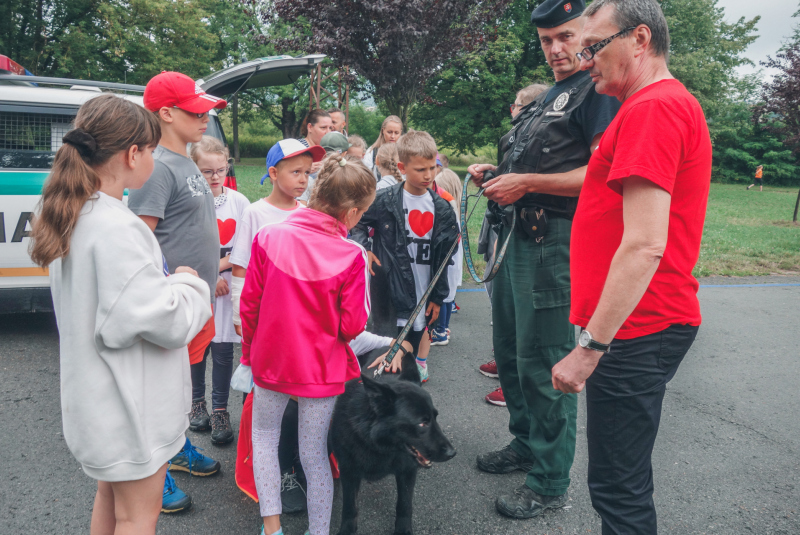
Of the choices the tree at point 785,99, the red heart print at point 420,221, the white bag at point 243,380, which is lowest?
the white bag at point 243,380

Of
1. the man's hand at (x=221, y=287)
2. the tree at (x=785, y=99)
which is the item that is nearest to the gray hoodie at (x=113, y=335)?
the man's hand at (x=221, y=287)

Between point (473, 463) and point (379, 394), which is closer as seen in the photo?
point (379, 394)

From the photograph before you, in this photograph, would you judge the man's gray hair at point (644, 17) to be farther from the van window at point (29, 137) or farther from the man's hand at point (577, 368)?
the van window at point (29, 137)

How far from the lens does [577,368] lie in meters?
1.70

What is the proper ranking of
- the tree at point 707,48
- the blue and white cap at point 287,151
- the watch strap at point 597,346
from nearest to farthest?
the watch strap at point 597,346, the blue and white cap at point 287,151, the tree at point 707,48

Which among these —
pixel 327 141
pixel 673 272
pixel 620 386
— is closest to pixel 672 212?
pixel 673 272

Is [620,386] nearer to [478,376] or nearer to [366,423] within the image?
[366,423]

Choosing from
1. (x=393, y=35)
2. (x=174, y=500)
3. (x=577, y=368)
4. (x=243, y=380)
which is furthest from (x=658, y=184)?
(x=393, y=35)

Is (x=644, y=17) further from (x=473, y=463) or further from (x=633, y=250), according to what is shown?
(x=473, y=463)

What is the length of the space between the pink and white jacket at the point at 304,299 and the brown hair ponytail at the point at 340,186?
0.05 meters

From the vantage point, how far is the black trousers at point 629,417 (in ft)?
5.66

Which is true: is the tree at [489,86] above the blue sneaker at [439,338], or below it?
above

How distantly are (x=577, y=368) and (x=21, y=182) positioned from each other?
497 cm

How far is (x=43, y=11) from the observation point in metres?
23.3
